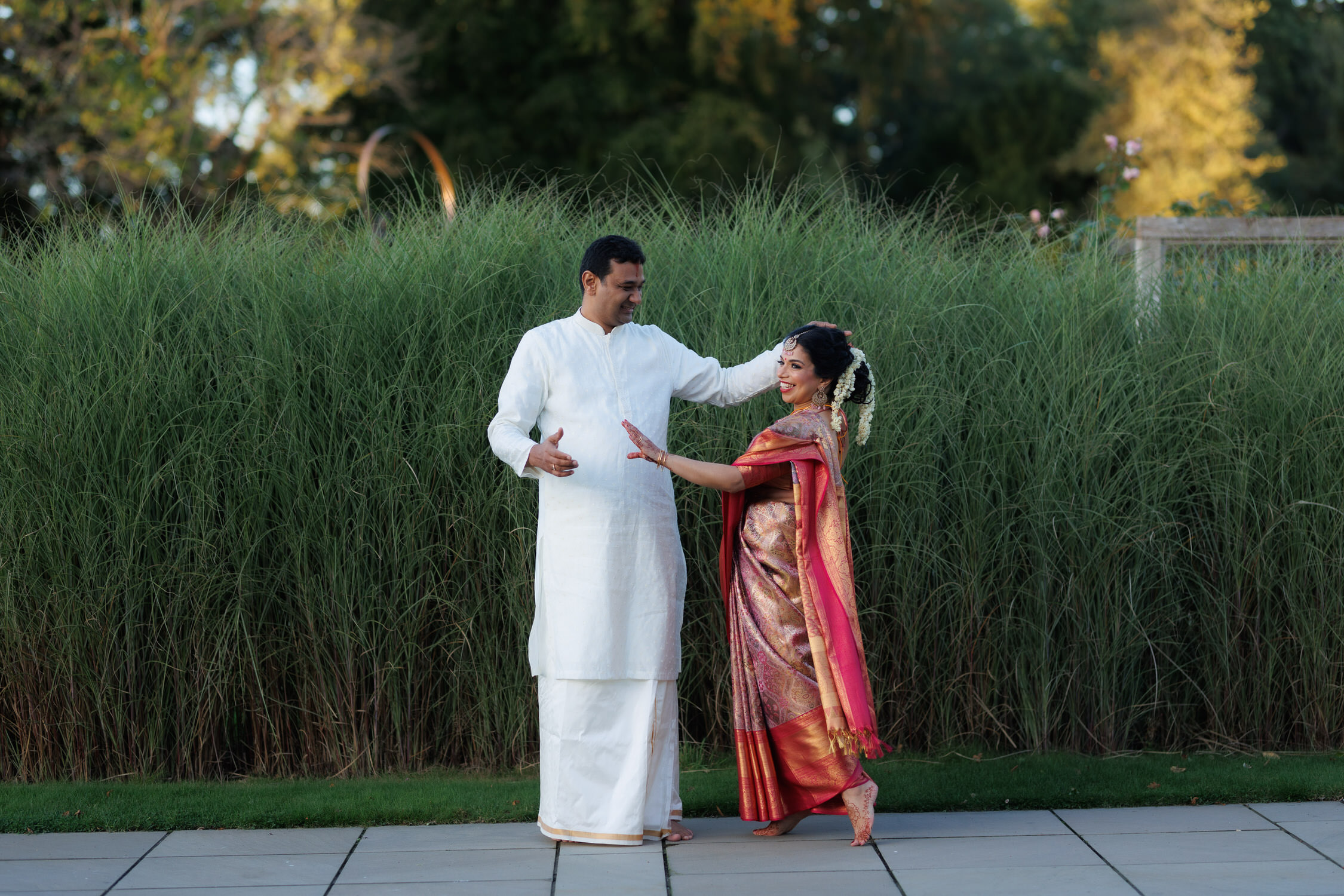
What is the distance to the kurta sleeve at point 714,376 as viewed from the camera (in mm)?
4387

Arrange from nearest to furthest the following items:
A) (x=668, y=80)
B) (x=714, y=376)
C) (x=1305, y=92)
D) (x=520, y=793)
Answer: (x=714, y=376), (x=520, y=793), (x=668, y=80), (x=1305, y=92)

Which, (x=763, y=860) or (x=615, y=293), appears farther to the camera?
(x=615, y=293)

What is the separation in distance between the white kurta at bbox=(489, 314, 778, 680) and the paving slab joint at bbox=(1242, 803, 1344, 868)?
1.95 meters

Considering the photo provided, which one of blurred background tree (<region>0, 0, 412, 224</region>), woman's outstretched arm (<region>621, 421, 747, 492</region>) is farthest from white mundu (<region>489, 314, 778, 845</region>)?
blurred background tree (<region>0, 0, 412, 224</region>)

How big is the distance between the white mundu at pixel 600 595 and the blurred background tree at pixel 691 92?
3.26 m

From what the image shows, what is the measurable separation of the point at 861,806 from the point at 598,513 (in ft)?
3.88

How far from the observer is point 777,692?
417 centimetres

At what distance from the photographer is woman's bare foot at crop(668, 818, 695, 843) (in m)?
4.28

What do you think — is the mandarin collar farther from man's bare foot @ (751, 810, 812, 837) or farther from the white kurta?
man's bare foot @ (751, 810, 812, 837)

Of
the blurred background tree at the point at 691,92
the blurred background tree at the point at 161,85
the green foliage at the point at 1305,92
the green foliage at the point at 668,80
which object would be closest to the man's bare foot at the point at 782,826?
the blurred background tree at the point at 691,92

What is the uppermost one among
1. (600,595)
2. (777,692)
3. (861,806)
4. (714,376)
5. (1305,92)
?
(1305,92)

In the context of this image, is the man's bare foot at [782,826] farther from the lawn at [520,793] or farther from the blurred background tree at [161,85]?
the blurred background tree at [161,85]

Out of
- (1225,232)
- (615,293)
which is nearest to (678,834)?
(615,293)

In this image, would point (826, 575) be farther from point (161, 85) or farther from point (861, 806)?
point (161, 85)
